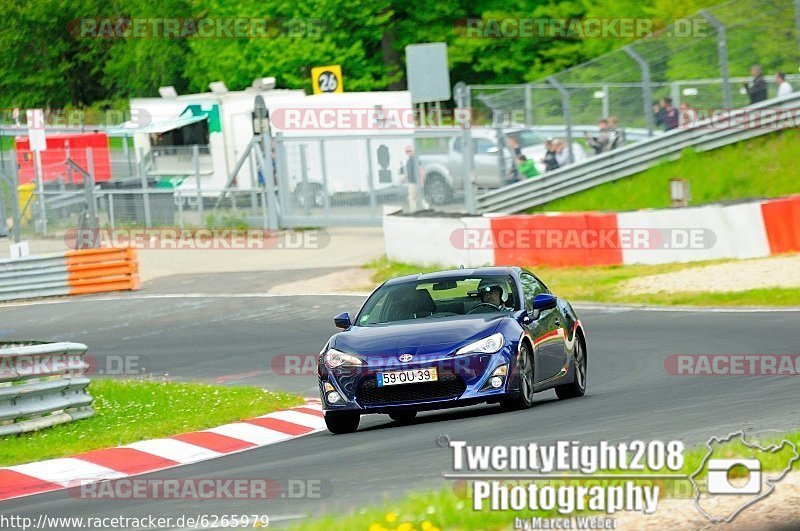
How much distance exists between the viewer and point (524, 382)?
12586 millimetres

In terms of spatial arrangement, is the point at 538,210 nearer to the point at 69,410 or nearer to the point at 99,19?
the point at 69,410

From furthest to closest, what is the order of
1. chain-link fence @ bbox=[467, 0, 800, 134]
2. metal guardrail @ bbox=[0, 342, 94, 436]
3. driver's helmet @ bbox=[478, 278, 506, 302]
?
chain-link fence @ bbox=[467, 0, 800, 134] → driver's helmet @ bbox=[478, 278, 506, 302] → metal guardrail @ bbox=[0, 342, 94, 436]

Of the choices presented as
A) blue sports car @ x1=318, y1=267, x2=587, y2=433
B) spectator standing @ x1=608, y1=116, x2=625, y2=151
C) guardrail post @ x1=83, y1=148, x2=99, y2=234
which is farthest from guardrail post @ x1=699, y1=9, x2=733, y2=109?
blue sports car @ x1=318, y1=267, x2=587, y2=433

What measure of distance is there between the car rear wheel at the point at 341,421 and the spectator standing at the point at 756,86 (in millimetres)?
16864

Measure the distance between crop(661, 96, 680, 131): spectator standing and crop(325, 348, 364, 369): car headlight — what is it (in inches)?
697

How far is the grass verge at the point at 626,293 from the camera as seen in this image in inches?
843

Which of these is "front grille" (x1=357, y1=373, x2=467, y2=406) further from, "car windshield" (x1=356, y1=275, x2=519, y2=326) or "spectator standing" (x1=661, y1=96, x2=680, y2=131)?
"spectator standing" (x1=661, y1=96, x2=680, y2=131)

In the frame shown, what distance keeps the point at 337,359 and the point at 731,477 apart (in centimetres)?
536

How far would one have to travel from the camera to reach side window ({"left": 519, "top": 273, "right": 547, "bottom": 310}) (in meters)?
13.5

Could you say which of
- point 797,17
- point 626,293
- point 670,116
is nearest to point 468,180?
point 670,116

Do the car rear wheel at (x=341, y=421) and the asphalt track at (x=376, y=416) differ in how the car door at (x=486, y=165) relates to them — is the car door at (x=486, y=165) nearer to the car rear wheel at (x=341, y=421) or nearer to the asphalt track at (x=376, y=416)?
the asphalt track at (x=376, y=416)

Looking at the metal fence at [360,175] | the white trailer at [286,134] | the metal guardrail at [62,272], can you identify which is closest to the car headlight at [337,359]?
the metal guardrail at [62,272]

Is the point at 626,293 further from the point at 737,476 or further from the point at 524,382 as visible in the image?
the point at 737,476

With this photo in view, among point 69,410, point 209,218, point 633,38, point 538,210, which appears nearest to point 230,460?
point 69,410
